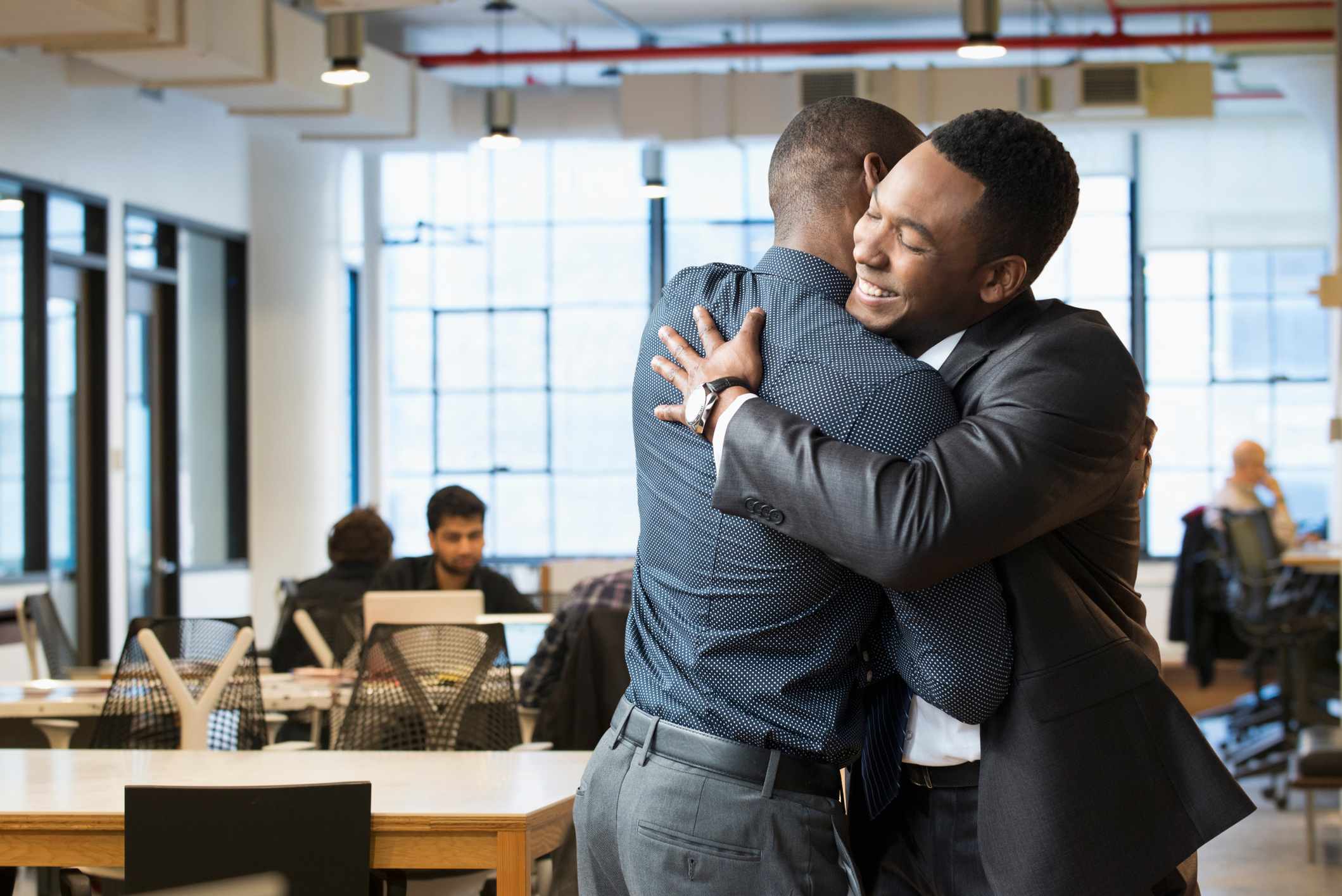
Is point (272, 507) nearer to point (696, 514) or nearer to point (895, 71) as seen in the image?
point (895, 71)

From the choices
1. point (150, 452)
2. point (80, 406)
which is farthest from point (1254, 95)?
point (80, 406)

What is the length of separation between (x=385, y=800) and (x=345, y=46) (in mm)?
5478

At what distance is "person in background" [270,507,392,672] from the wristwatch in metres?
4.85

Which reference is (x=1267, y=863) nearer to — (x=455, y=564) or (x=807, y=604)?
(x=455, y=564)

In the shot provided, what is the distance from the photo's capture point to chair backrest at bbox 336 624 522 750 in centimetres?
395

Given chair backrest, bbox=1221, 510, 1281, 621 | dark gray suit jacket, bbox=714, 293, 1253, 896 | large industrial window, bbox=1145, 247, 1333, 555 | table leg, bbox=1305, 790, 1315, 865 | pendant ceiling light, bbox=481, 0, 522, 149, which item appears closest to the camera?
dark gray suit jacket, bbox=714, 293, 1253, 896

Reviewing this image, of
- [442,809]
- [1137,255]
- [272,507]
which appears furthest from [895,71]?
[442,809]

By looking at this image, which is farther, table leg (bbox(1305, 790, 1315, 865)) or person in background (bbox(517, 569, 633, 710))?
table leg (bbox(1305, 790, 1315, 865))

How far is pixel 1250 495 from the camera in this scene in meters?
9.42

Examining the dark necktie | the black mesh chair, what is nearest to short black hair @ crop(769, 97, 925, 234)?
the dark necktie

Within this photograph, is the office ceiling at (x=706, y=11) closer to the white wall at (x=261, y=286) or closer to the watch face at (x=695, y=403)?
the white wall at (x=261, y=286)

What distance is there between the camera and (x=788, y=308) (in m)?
1.62

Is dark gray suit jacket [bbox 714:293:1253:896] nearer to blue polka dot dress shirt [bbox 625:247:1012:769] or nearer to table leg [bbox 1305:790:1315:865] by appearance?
blue polka dot dress shirt [bbox 625:247:1012:769]

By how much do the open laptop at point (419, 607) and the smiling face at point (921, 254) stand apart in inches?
124
